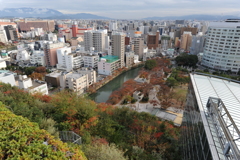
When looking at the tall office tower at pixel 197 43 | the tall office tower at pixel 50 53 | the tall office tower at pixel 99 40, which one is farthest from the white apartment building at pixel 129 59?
the tall office tower at pixel 197 43

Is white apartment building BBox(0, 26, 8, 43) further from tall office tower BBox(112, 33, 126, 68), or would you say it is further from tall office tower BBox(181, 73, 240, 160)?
tall office tower BBox(181, 73, 240, 160)

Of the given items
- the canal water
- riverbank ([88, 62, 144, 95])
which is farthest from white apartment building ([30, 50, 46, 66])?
the canal water

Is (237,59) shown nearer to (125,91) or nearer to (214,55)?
(214,55)

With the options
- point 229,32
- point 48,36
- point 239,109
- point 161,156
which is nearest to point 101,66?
point 161,156

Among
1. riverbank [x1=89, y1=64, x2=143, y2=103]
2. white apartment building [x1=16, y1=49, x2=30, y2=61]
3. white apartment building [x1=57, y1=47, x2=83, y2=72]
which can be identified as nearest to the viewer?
riverbank [x1=89, y1=64, x2=143, y2=103]

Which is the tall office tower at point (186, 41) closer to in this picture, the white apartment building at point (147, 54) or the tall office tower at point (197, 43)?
the tall office tower at point (197, 43)

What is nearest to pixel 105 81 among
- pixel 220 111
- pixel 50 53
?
pixel 50 53

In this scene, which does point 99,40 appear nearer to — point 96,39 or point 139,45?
point 96,39
